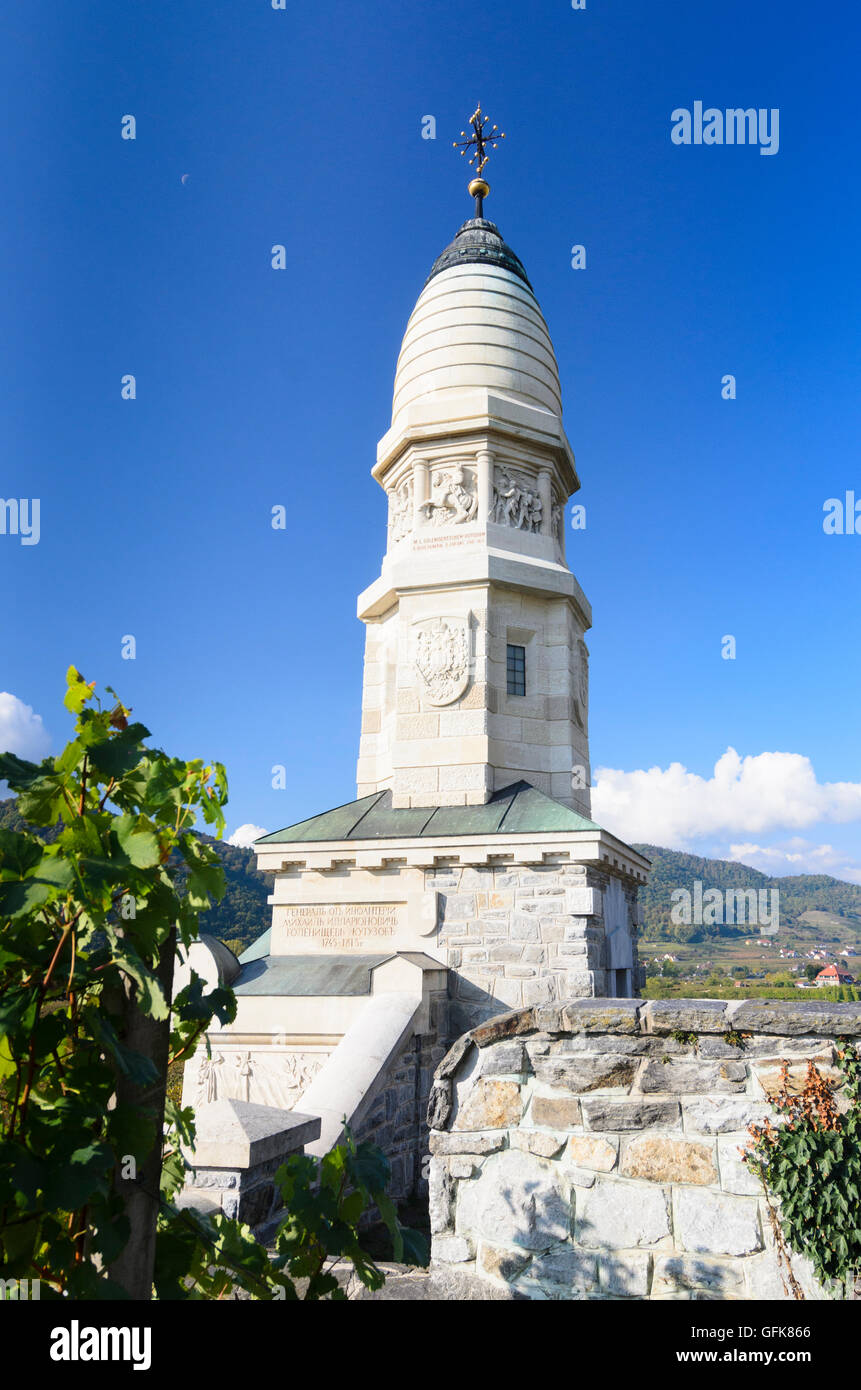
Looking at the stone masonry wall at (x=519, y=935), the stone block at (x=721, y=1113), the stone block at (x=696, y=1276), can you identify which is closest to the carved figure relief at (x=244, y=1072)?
the stone masonry wall at (x=519, y=935)

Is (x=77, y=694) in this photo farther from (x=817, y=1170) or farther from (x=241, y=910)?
(x=241, y=910)

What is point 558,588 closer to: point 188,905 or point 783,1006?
point 783,1006

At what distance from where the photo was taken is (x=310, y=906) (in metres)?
11.4

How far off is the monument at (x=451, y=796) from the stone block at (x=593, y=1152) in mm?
3427

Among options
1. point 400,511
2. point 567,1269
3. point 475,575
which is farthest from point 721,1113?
point 400,511

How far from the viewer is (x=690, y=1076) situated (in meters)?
4.02

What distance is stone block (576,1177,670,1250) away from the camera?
12.8ft

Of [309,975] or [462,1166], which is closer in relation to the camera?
[462,1166]

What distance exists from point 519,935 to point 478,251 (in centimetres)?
1182

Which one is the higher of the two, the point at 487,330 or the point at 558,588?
the point at 487,330

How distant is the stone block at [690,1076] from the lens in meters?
3.95
